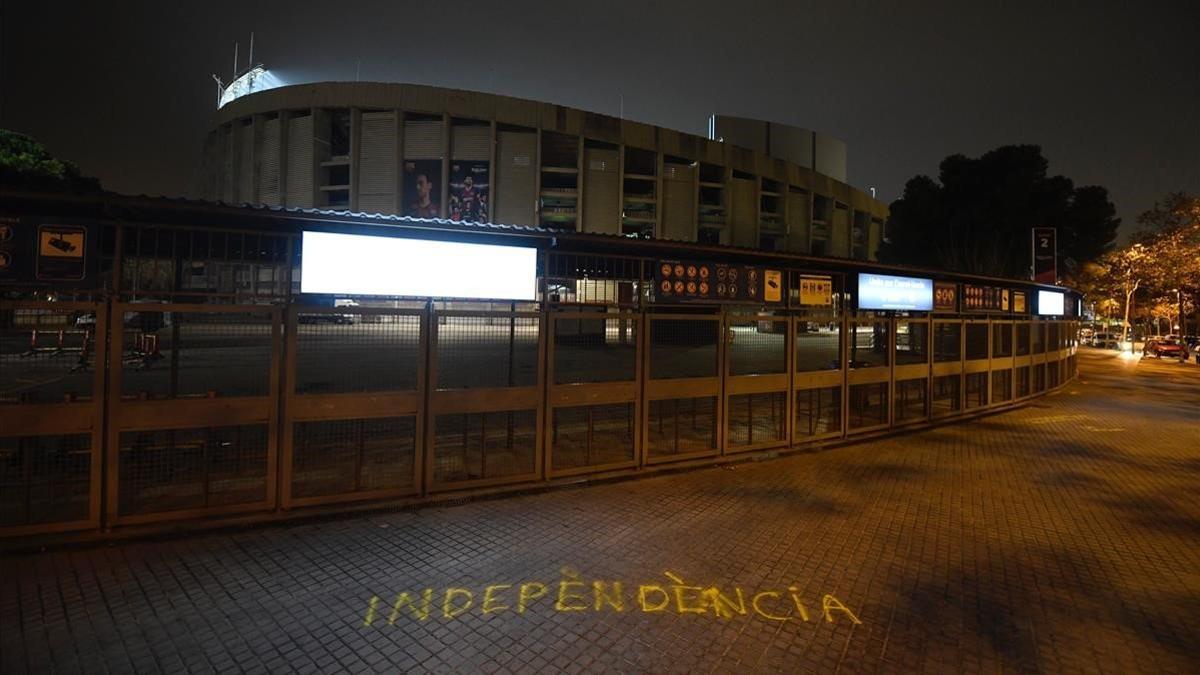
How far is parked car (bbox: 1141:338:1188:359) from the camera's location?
39.5 m

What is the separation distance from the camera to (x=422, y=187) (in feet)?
154

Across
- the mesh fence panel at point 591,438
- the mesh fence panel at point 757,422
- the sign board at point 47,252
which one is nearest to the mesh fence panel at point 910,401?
the mesh fence panel at point 757,422

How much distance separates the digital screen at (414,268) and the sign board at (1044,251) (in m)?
25.1

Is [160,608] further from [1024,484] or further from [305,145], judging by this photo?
[305,145]

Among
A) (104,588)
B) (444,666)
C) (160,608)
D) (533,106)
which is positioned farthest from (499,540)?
(533,106)

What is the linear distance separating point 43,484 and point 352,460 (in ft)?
10.6

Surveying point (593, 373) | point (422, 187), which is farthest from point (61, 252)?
point (422, 187)

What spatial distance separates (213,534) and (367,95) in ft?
163

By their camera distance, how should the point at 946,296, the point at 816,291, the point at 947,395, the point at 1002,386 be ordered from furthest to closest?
1. the point at 1002,386
2. the point at 947,395
3. the point at 946,296
4. the point at 816,291

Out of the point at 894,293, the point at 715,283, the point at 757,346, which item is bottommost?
the point at 757,346

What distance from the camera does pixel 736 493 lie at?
22.7 ft

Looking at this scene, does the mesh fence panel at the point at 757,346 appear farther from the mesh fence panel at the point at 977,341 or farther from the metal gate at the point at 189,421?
the mesh fence panel at the point at 977,341

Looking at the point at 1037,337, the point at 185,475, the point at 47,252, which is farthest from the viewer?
the point at 1037,337

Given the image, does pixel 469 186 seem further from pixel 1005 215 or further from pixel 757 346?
pixel 757 346
